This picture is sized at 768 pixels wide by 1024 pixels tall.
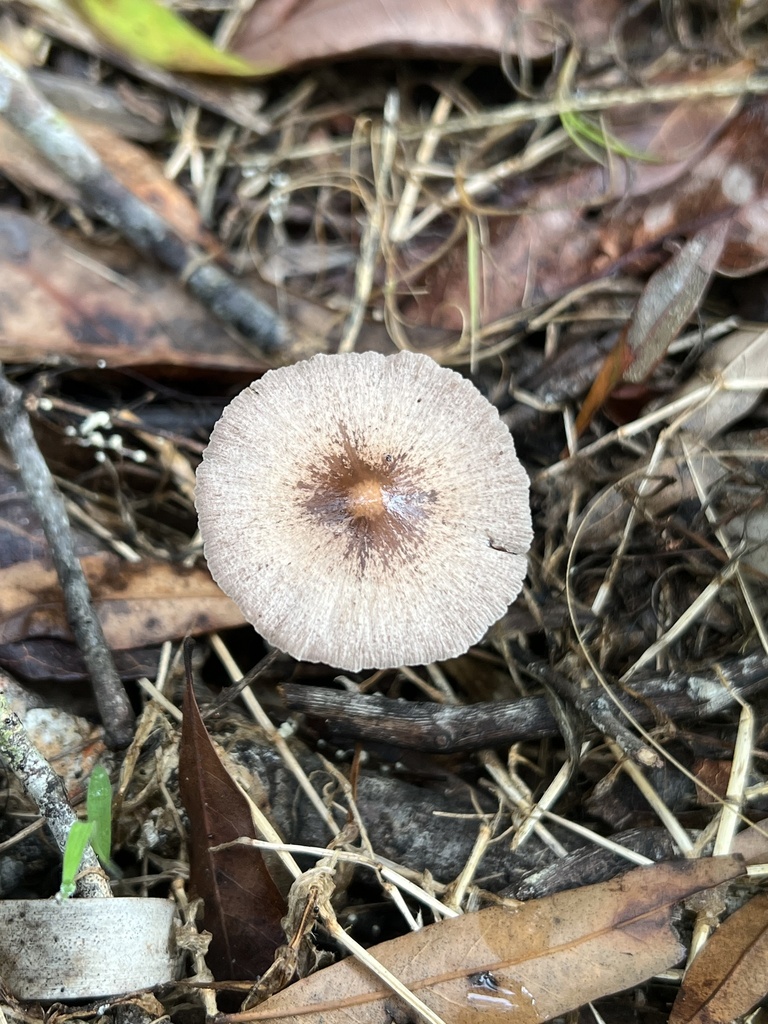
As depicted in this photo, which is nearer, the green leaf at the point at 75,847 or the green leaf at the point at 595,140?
the green leaf at the point at 75,847

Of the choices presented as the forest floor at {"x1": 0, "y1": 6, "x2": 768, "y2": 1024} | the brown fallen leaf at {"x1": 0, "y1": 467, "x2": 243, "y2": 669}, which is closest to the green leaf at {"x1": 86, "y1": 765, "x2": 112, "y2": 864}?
the forest floor at {"x1": 0, "y1": 6, "x2": 768, "y2": 1024}

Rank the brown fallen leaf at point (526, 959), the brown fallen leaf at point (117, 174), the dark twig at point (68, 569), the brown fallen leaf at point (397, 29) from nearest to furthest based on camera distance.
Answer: the brown fallen leaf at point (526, 959) → the dark twig at point (68, 569) → the brown fallen leaf at point (117, 174) → the brown fallen leaf at point (397, 29)

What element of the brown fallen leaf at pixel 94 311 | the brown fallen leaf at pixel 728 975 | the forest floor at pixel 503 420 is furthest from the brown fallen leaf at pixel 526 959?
the brown fallen leaf at pixel 94 311

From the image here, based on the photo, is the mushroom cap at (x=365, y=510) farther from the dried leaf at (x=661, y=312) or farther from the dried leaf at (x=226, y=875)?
the dried leaf at (x=661, y=312)

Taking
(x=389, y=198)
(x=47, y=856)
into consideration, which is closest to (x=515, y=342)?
(x=389, y=198)

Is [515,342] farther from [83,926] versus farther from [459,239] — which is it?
[83,926]

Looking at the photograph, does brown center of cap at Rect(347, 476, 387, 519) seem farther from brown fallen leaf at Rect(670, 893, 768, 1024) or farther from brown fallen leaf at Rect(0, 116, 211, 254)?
brown fallen leaf at Rect(670, 893, 768, 1024)
